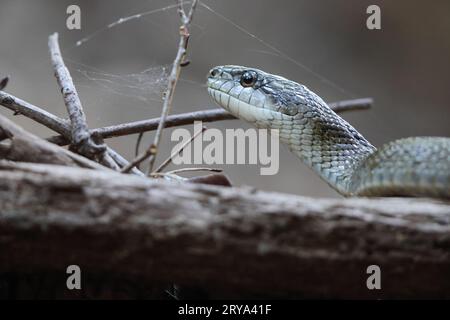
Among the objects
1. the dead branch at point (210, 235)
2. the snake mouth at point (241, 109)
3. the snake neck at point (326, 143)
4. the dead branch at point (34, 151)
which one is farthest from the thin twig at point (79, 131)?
the snake neck at point (326, 143)

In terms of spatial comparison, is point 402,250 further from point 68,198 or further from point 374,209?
point 68,198

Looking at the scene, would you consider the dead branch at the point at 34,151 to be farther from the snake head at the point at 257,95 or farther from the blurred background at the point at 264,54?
the blurred background at the point at 264,54

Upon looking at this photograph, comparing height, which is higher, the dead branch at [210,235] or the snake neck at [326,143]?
the snake neck at [326,143]

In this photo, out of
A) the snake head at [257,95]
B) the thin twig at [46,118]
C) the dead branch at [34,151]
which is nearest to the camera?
the dead branch at [34,151]

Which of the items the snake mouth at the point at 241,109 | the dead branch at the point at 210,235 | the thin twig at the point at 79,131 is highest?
the snake mouth at the point at 241,109

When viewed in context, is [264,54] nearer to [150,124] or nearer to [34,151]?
[150,124]

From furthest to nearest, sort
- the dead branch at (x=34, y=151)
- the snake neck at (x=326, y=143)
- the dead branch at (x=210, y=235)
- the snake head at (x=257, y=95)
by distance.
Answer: the snake head at (x=257, y=95) → the snake neck at (x=326, y=143) → the dead branch at (x=34, y=151) → the dead branch at (x=210, y=235)
